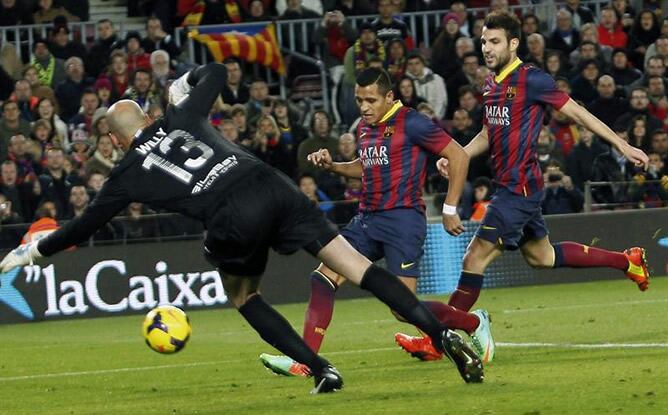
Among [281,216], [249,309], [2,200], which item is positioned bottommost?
[2,200]

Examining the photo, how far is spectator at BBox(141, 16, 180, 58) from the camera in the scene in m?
22.4

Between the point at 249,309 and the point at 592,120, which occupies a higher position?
the point at 592,120

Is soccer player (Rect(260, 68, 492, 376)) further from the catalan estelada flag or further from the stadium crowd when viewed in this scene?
the catalan estelada flag

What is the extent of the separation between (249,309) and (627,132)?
38.0ft

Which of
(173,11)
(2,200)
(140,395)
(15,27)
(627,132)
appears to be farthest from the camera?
(173,11)

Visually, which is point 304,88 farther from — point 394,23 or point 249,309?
point 249,309

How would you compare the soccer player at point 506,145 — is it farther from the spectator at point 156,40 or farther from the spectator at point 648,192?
the spectator at point 156,40

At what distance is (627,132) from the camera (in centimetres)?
2064

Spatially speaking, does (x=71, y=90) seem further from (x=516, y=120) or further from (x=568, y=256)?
(x=516, y=120)

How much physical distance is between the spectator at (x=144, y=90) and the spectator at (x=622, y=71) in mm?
6790

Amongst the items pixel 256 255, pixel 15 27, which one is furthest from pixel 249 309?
pixel 15 27

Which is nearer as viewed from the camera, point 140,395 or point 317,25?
point 140,395

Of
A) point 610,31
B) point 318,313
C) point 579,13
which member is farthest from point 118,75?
point 318,313

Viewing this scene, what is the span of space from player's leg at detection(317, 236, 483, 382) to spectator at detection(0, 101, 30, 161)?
1126cm
